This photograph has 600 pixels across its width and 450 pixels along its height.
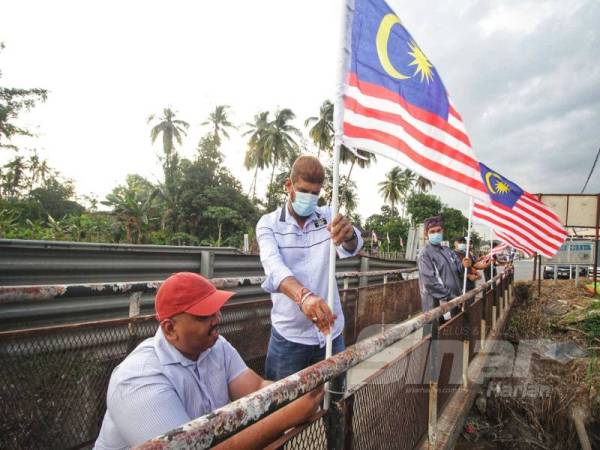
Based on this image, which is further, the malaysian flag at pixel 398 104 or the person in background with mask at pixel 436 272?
the person in background with mask at pixel 436 272

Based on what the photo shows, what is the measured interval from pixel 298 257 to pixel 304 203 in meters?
0.34

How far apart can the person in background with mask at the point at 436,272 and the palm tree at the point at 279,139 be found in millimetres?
36687

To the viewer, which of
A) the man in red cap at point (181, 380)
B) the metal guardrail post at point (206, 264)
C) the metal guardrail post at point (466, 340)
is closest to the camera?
the man in red cap at point (181, 380)

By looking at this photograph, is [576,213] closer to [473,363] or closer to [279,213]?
[473,363]

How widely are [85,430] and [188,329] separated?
1.17 meters

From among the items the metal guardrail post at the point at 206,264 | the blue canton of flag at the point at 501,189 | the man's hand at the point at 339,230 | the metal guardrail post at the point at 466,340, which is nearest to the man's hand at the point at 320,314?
the man's hand at the point at 339,230

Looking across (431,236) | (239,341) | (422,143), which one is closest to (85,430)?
(239,341)

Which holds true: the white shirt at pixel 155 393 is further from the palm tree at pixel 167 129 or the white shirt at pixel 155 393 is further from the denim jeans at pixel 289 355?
the palm tree at pixel 167 129

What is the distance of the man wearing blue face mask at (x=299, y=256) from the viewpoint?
2.22 metres

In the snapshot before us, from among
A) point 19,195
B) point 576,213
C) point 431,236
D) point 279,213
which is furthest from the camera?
point 19,195

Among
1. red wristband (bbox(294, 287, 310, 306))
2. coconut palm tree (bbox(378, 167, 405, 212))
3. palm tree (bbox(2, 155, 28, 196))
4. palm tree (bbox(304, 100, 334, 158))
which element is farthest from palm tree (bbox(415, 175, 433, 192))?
red wristband (bbox(294, 287, 310, 306))

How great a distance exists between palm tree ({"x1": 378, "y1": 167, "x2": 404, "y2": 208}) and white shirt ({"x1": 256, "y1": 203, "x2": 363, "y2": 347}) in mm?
64203

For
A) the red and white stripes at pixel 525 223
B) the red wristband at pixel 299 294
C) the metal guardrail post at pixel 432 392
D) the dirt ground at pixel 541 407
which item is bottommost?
the dirt ground at pixel 541 407

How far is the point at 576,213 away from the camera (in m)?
14.4
